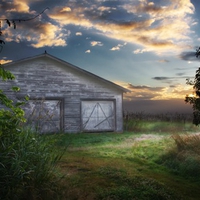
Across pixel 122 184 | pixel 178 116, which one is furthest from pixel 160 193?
pixel 178 116

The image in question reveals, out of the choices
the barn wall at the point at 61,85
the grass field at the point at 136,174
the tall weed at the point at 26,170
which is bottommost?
the grass field at the point at 136,174

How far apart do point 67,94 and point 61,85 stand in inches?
28.7

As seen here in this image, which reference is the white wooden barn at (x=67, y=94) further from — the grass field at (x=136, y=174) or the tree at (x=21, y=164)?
the tree at (x=21, y=164)

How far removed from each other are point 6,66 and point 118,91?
784cm

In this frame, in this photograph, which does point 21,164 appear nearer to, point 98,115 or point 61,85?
point 61,85

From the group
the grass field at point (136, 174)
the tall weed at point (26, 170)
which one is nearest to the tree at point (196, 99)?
the grass field at point (136, 174)

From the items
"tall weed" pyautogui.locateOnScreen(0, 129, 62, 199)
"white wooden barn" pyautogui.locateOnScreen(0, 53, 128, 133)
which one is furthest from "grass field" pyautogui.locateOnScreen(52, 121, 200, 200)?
"white wooden barn" pyautogui.locateOnScreen(0, 53, 128, 133)

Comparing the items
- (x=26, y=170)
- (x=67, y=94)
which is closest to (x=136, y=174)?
(x=26, y=170)

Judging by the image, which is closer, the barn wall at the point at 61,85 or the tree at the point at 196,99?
the tree at the point at 196,99

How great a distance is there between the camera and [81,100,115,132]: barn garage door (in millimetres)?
20775

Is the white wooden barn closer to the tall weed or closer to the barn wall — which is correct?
the barn wall

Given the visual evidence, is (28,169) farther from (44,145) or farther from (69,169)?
(69,169)

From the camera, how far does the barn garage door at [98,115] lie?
20.8m

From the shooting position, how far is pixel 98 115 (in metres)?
21.1
